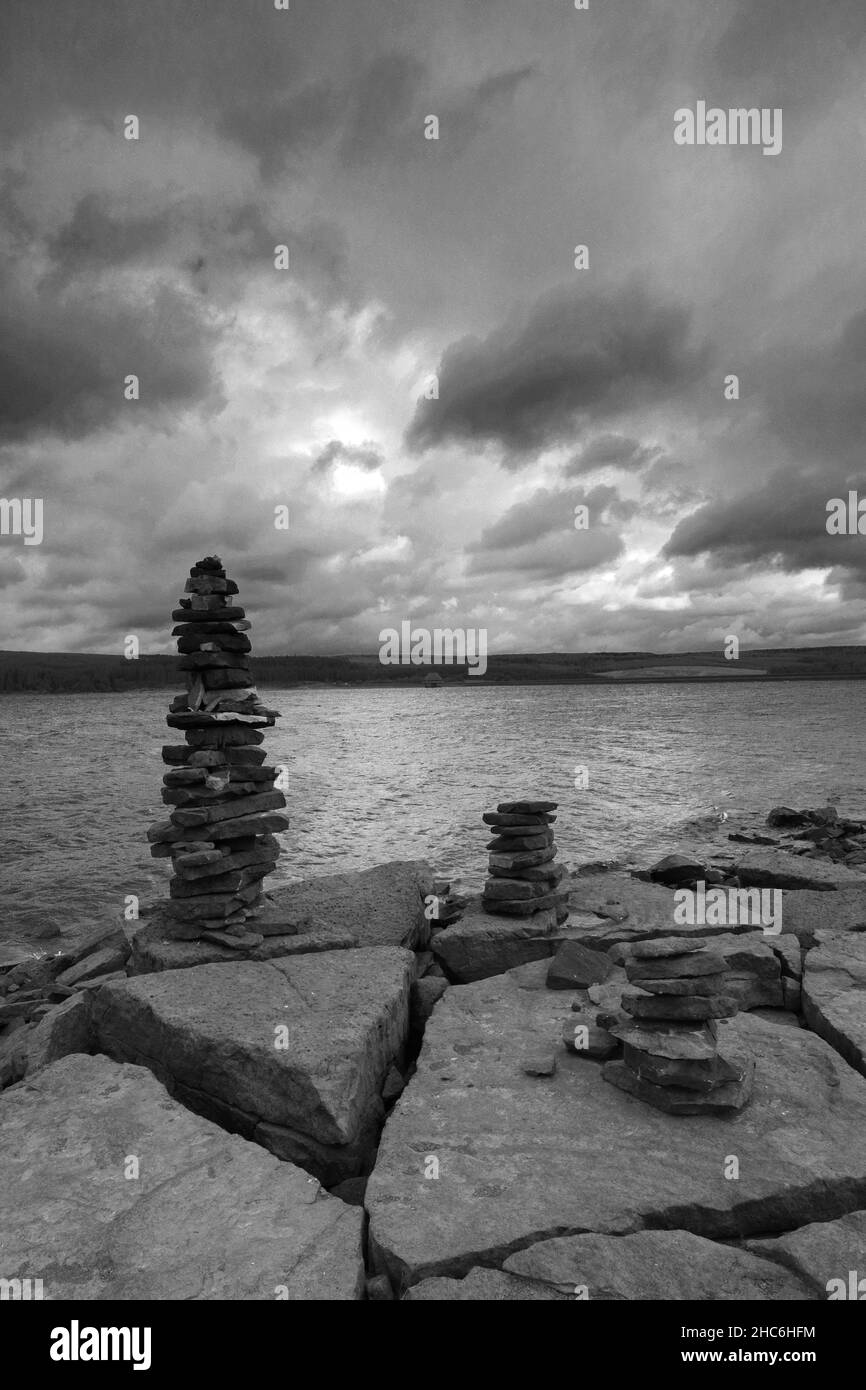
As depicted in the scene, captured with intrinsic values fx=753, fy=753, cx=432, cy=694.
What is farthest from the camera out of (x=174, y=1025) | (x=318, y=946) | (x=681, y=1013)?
(x=318, y=946)

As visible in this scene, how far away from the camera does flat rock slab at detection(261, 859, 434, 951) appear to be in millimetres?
11039

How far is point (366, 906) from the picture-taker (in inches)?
477

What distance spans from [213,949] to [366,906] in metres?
2.69

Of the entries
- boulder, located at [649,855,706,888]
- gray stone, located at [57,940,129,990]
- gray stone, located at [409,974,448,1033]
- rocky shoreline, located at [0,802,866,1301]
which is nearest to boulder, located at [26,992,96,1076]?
rocky shoreline, located at [0,802,866,1301]

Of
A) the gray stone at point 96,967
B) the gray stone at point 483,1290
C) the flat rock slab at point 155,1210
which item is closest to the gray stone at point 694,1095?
the gray stone at point 483,1290

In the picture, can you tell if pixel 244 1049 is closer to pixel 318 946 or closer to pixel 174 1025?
pixel 174 1025

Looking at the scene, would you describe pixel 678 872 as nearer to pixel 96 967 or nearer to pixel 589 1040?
pixel 589 1040

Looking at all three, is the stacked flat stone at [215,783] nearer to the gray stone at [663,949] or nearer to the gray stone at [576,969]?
the gray stone at [576,969]

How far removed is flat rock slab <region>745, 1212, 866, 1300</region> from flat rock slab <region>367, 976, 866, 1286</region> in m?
0.39

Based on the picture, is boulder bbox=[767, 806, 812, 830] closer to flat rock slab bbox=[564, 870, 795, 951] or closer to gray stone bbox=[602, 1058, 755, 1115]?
flat rock slab bbox=[564, 870, 795, 951]

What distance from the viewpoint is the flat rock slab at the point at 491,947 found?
Result: 10945mm

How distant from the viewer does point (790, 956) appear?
9375 mm

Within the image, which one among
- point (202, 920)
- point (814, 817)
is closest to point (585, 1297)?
point (202, 920)

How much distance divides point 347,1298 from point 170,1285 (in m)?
1.15
